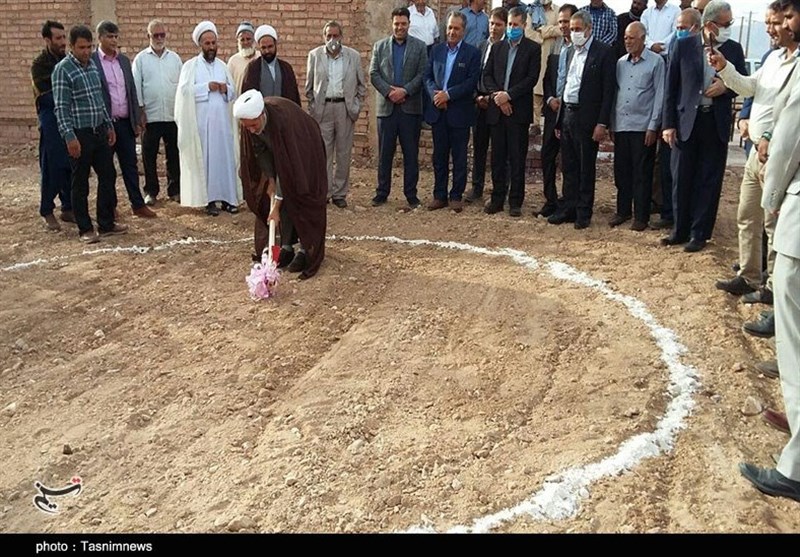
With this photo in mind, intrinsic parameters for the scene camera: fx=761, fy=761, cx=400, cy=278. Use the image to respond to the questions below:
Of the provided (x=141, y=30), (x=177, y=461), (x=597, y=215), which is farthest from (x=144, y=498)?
(x=141, y=30)

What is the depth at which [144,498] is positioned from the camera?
3422 mm

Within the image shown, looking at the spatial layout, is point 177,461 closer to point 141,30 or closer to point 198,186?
point 198,186

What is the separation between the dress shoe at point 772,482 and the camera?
3281 mm

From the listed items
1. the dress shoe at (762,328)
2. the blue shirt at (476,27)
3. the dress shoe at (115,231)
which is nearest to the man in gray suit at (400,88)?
the blue shirt at (476,27)

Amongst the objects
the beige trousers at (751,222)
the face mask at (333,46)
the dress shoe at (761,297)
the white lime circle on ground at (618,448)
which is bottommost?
the white lime circle on ground at (618,448)

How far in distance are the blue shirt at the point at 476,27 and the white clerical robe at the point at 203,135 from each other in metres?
3.07

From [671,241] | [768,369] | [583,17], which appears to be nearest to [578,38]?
[583,17]

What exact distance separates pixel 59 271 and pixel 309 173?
91.0 inches

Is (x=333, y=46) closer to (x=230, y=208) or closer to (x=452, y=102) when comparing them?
(x=452, y=102)

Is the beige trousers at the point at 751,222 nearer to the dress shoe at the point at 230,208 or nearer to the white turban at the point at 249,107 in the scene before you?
the white turban at the point at 249,107

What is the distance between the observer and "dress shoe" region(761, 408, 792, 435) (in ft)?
12.8

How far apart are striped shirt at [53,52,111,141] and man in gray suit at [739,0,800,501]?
19.7 feet

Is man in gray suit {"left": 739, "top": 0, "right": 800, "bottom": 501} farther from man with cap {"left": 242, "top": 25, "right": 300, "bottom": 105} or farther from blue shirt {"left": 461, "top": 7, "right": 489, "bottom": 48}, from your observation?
blue shirt {"left": 461, "top": 7, "right": 489, "bottom": 48}

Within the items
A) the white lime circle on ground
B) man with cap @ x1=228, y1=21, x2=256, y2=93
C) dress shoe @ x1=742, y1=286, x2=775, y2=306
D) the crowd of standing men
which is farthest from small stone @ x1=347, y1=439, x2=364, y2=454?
man with cap @ x1=228, y1=21, x2=256, y2=93
